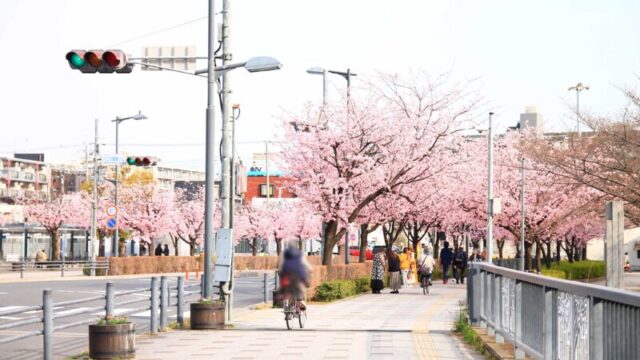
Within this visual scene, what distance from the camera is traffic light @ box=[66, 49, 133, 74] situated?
16.6 meters

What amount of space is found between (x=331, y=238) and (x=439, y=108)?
7689mm

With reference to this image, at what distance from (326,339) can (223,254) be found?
326 centimetres

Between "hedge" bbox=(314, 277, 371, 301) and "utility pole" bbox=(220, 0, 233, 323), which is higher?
"utility pole" bbox=(220, 0, 233, 323)

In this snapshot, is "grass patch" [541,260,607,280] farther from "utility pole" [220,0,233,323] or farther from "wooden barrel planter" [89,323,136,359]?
"wooden barrel planter" [89,323,136,359]

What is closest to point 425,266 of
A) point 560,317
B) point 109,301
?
point 109,301

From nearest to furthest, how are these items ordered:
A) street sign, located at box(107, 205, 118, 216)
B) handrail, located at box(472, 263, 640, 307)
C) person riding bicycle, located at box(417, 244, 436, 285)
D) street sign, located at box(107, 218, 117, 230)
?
handrail, located at box(472, 263, 640, 307) < person riding bicycle, located at box(417, 244, 436, 285) < street sign, located at box(107, 205, 118, 216) < street sign, located at box(107, 218, 117, 230)

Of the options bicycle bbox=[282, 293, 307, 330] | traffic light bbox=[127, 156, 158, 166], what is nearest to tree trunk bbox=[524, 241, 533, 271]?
traffic light bbox=[127, 156, 158, 166]

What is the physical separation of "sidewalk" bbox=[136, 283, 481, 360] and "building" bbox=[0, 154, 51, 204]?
108 m

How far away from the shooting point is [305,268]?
3.24 meters

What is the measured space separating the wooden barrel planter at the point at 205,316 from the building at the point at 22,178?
112 meters

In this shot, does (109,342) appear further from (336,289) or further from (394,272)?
(394,272)

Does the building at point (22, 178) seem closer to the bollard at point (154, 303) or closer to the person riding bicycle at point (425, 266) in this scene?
the person riding bicycle at point (425, 266)

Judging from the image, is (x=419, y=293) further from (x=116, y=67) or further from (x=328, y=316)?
(x=116, y=67)

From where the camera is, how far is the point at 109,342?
1550cm
